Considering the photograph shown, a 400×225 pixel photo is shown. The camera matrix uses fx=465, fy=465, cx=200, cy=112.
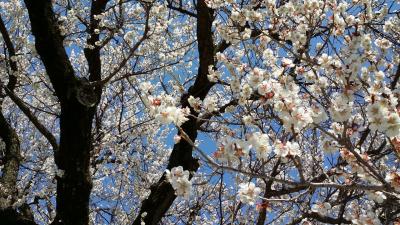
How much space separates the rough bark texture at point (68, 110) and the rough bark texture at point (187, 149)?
23.9 inches

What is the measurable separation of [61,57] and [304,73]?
187 centimetres

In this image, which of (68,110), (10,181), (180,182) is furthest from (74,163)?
(180,182)

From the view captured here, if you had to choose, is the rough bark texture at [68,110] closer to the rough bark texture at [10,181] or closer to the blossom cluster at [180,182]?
the rough bark texture at [10,181]

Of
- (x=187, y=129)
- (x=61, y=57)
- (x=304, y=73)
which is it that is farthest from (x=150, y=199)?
(x=304, y=73)

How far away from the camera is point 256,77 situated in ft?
8.36

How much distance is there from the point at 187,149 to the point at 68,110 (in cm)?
121

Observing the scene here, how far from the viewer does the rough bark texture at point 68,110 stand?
360 cm

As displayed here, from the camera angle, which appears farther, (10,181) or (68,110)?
(10,181)

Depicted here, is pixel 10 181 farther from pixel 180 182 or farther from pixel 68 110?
pixel 180 182

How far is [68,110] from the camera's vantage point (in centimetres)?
360

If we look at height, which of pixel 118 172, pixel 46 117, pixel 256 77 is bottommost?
pixel 256 77

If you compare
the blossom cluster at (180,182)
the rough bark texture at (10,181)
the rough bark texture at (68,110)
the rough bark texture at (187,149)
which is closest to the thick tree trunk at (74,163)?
the rough bark texture at (68,110)

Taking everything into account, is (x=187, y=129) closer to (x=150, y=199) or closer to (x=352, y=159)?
(x=150, y=199)

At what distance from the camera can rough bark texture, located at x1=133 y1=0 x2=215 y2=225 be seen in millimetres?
4102
